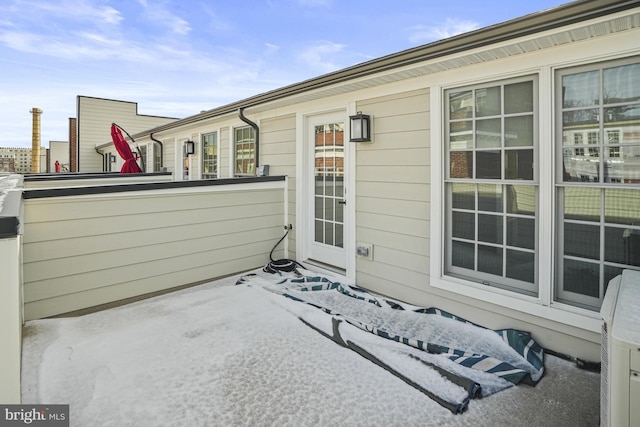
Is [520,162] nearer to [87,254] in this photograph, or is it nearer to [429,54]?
[429,54]

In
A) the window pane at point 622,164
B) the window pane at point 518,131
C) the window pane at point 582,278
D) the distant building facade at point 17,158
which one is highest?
the distant building facade at point 17,158

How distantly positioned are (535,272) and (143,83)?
51.3ft

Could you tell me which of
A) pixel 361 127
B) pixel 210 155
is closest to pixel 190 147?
pixel 210 155

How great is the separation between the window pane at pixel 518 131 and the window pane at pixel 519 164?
0.06m

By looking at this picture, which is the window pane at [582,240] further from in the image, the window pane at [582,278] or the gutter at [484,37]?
the gutter at [484,37]

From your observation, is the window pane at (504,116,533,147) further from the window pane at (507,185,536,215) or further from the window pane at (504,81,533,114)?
the window pane at (507,185,536,215)

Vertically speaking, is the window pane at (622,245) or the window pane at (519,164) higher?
the window pane at (519,164)

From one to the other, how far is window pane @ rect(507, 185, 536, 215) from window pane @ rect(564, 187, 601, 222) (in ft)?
0.68

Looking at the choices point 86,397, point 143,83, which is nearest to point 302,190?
point 86,397

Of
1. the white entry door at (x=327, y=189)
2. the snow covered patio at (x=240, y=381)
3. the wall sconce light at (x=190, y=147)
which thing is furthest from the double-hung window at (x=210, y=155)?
the snow covered patio at (x=240, y=381)

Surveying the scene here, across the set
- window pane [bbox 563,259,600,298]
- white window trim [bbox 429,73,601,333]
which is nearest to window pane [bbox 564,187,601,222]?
white window trim [bbox 429,73,601,333]

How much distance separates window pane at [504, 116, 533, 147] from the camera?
267 cm

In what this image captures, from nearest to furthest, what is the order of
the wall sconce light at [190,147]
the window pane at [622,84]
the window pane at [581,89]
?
1. the window pane at [622,84]
2. the window pane at [581,89]
3. the wall sconce light at [190,147]

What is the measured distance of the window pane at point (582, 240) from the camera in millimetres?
2436
